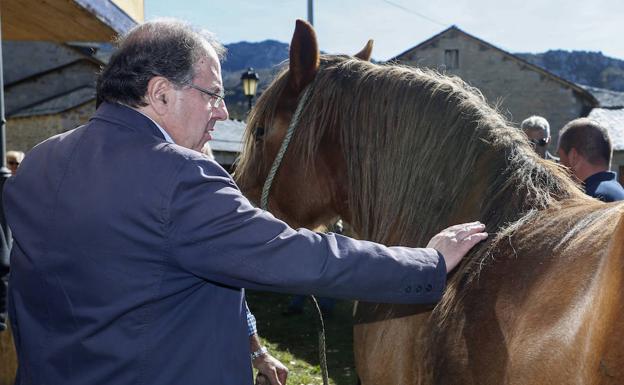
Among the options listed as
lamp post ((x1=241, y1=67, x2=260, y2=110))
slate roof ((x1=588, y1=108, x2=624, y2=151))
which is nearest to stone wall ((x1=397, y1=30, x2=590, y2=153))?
slate roof ((x1=588, y1=108, x2=624, y2=151))

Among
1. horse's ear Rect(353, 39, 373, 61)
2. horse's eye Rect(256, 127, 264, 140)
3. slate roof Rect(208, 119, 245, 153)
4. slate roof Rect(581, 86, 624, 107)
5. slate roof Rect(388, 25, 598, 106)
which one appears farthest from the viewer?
slate roof Rect(581, 86, 624, 107)

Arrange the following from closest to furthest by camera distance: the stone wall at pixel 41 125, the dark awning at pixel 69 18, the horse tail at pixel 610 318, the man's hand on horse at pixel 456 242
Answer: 1. the horse tail at pixel 610 318
2. the man's hand on horse at pixel 456 242
3. the dark awning at pixel 69 18
4. the stone wall at pixel 41 125

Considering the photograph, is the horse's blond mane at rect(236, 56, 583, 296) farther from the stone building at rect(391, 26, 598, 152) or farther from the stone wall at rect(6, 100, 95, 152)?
the stone building at rect(391, 26, 598, 152)

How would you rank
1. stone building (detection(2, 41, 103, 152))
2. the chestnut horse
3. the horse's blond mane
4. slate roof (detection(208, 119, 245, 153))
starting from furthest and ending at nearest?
1. stone building (detection(2, 41, 103, 152))
2. slate roof (detection(208, 119, 245, 153))
3. the horse's blond mane
4. the chestnut horse

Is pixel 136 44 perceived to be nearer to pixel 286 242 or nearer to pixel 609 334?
pixel 286 242

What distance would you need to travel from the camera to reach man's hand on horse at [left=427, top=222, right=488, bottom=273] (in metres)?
1.49

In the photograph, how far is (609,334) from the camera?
43.0 inches

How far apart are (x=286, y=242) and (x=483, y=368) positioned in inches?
25.4

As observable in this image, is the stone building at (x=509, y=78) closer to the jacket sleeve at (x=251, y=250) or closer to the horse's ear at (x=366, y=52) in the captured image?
the horse's ear at (x=366, y=52)

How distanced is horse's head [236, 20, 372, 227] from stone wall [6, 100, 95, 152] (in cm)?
1372

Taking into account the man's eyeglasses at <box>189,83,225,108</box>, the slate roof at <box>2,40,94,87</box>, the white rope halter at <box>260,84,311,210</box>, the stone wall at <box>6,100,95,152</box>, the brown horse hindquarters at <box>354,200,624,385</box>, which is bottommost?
the stone wall at <box>6,100,95,152</box>

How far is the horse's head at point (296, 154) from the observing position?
213 cm

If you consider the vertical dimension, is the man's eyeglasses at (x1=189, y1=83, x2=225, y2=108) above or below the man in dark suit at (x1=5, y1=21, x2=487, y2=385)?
above

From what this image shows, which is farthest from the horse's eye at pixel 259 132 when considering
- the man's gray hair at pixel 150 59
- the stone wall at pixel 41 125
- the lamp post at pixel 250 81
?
the stone wall at pixel 41 125
